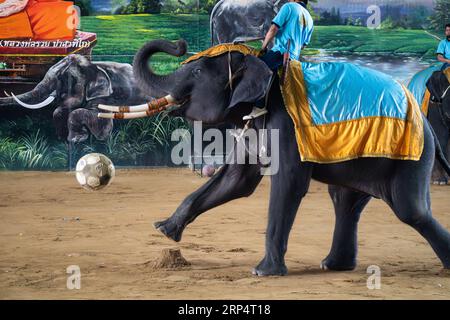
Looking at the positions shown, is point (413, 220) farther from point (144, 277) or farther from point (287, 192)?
point (144, 277)

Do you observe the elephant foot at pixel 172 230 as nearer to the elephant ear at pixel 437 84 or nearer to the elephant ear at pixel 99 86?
the elephant ear at pixel 437 84

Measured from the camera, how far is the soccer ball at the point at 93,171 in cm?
1020

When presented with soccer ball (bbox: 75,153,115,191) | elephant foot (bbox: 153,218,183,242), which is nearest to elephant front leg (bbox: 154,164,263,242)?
elephant foot (bbox: 153,218,183,242)

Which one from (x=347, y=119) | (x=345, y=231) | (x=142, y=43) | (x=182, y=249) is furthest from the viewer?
(x=142, y=43)

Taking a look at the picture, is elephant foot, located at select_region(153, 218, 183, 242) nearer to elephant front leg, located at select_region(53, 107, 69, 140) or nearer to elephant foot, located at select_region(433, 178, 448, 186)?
elephant foot, located at select_region(433, 178, 448, 186)

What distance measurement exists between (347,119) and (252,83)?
0.86 m

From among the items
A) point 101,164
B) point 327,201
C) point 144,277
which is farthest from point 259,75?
point 327,201

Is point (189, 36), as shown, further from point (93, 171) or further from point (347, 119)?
point (347, 119)

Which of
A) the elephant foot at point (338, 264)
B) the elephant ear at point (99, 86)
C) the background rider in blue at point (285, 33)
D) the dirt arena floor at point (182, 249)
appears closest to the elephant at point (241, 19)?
the elephant ear at point (99, 86)

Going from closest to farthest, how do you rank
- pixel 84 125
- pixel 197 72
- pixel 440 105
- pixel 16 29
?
pixel 197 72
pixel 440 105
pixel 84 125
pixel 16 29

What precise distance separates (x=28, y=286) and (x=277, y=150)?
7.65 feet

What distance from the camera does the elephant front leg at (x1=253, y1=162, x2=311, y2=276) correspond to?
740 cm

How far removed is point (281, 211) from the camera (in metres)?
7.41

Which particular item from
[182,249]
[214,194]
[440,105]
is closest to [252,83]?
[214,194]
